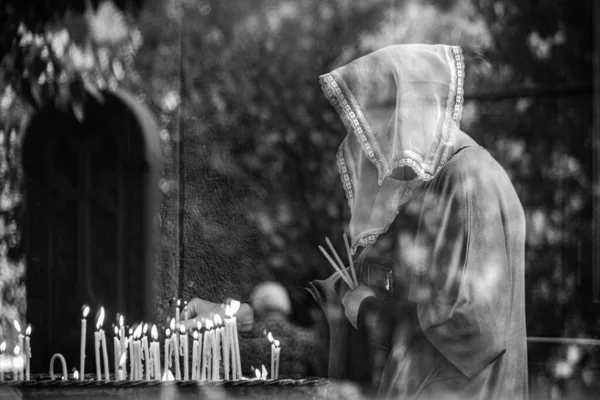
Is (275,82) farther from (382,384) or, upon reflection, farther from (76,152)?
(382,384)

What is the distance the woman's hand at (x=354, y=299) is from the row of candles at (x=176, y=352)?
1.37 feet

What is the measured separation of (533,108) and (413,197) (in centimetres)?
75

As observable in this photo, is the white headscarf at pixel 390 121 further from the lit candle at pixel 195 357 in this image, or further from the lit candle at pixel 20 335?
the lit candle at pixel 20 335

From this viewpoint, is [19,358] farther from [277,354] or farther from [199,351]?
[277,354]

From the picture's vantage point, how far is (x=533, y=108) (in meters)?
4.50

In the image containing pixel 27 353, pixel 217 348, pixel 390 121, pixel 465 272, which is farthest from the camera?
pixel 27 353

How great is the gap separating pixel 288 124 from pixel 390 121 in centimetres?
57

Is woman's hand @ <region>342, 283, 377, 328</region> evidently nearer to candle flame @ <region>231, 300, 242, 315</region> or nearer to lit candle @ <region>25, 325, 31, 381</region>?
candle flame @ <region>231, 300, 242, 315</region>

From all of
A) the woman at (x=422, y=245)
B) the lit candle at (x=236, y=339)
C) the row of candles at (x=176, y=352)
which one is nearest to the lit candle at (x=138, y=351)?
the row of candles at (x=176, y=352)

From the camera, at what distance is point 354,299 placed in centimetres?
457

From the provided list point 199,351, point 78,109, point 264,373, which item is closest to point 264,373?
point 264,373

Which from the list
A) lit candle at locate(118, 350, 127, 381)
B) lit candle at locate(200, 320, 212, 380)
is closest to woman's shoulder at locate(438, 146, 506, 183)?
lit candle at locate(200, 320, 212, 380)

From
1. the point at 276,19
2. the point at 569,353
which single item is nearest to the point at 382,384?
the point at 569,353

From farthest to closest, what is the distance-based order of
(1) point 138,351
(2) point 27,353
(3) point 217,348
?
1. (2) point 27,353
2. (1) point 138,351
3. (3) point 217,348
